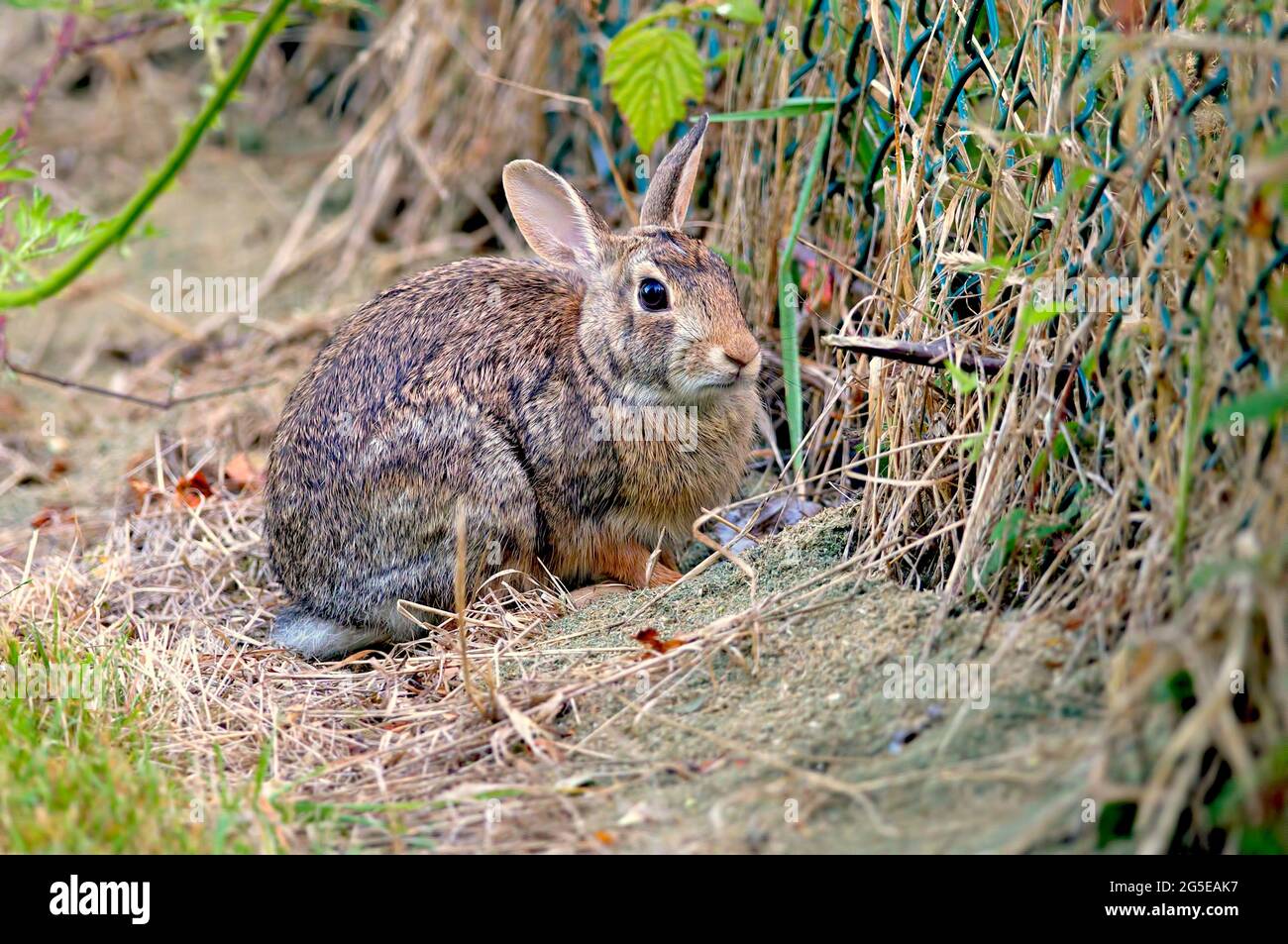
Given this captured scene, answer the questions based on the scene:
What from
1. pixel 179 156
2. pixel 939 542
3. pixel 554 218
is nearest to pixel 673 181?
pixel 554 218

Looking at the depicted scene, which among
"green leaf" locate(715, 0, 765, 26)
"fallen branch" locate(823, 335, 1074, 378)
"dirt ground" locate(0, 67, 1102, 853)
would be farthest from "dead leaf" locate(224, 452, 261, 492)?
"fallen branch" locate(823, 335, 1074, 378)

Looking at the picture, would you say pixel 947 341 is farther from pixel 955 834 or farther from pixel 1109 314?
pixel 955 834

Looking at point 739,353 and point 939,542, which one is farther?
point 739,353

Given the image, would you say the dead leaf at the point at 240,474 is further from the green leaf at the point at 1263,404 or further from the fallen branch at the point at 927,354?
the green leaf at the point at 1263,404

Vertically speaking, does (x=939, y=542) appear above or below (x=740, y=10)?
A: below

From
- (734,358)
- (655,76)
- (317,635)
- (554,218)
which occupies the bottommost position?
(317,635)

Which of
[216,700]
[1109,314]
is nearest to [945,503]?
[1109,314]

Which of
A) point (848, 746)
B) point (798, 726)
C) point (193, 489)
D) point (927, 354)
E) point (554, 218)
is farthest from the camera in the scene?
point (193, 489)

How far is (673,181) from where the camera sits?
193 inches

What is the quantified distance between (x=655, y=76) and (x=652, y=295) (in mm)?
801

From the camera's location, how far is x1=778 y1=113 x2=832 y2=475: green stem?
15.8 feet

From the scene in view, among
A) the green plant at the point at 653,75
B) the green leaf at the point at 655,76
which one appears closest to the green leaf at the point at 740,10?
the green plant at the point at 653,75

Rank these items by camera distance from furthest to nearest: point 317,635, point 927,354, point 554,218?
point 554,218
point 317,635
point 927,354

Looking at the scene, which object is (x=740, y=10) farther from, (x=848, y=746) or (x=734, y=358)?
(x=848, y=746)
